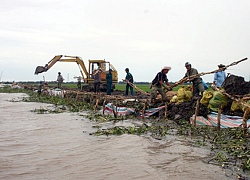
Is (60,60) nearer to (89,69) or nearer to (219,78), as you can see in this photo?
(89,69)

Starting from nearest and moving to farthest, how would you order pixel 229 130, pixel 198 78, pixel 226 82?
pixel 229 130 → pixel 226 82 → pixel 198 78

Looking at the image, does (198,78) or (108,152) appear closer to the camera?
(108,152)

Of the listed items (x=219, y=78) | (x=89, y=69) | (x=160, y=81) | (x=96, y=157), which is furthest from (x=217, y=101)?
(x=89, y=69)

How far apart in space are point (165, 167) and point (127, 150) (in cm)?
134

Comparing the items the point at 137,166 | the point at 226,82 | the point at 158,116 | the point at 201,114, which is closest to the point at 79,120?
the point at 158,116

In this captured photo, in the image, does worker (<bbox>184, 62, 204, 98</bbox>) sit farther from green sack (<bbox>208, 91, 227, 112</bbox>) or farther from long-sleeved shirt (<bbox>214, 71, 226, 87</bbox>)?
green sack (<bbox>208, 91, 227, 112</bbox>)

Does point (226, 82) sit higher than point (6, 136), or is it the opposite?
point (226, 82)

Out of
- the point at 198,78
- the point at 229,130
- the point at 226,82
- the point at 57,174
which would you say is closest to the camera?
the point at 57,174

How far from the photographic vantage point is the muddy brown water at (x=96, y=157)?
4621 mm

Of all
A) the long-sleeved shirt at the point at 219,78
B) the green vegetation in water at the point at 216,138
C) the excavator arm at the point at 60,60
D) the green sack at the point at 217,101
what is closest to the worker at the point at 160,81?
the green vegetation in water at the point at 216,138

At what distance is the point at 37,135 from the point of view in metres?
7.78

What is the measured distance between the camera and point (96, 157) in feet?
18.5

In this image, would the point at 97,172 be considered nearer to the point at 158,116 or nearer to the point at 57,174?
the point at 57,174

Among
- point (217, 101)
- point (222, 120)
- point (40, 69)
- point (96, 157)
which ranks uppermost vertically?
point (40, 69)
